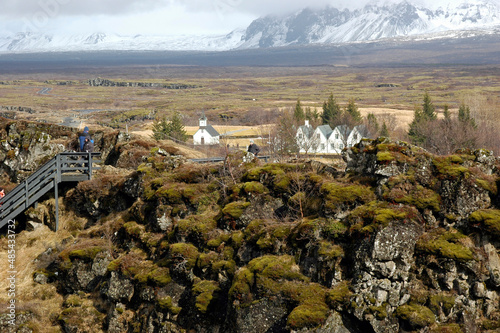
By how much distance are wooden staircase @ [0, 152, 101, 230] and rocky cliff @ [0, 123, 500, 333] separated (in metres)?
2.81

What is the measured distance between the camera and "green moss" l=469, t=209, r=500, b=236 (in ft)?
51.4

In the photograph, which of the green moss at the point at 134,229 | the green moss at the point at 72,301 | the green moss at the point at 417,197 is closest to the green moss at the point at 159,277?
the green moss at the point at 134,229

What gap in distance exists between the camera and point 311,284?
16062 mm

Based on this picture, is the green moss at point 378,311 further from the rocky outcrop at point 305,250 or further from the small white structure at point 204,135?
the small white structure at point 204,135

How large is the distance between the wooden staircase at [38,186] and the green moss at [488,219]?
723 inches

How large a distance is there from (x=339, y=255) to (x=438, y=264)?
283cm

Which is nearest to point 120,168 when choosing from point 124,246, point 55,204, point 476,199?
point 55,204

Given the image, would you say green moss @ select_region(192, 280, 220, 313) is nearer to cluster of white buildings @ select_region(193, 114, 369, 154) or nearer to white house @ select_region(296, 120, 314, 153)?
white house @ select_region(296, 120, 314, 153)

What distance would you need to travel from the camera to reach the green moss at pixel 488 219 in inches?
617

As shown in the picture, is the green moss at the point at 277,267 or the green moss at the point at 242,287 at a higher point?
the green moss at the point at 277,267

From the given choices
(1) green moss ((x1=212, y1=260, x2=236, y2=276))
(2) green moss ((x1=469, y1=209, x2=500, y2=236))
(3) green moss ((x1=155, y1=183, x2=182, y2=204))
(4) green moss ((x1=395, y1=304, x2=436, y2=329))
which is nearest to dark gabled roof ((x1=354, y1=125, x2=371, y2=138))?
(3) green moss ((x1=155, y1=183, x2=182, y2=204))

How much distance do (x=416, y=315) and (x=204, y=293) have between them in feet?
22.3

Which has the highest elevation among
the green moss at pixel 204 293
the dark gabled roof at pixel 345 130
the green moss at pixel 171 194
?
the green moss at pixel 171 194

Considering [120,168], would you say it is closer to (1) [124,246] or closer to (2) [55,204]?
(2) [55,204]
